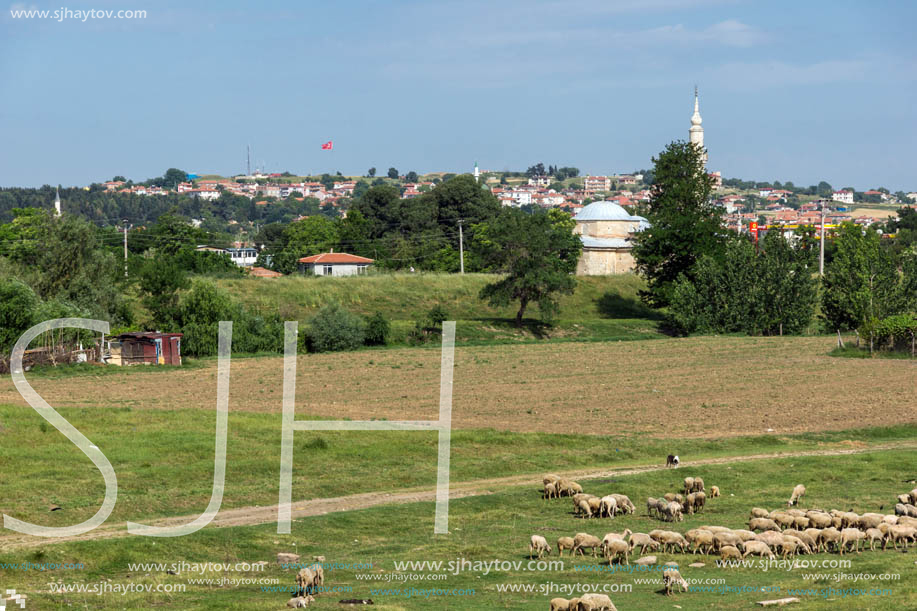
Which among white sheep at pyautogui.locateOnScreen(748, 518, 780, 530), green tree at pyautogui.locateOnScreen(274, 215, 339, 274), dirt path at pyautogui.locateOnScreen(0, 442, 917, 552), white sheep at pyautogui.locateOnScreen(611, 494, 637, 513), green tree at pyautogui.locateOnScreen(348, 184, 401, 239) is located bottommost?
dirt path at pyautogui.locateOnScreen(0, 442, 917, 552)

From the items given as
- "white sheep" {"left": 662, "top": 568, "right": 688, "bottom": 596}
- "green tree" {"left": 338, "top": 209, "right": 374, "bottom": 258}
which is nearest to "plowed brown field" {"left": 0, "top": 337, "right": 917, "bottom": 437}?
"white sheep" {"left": 662, "top": 568, "right": 688, "bottom": 596}

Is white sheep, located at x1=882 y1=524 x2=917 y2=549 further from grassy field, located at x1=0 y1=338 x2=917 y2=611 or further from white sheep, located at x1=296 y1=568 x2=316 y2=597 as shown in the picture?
white sheep, located at x1=296 y1=568 x2=316 y2=597

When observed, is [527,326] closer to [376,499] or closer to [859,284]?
[859,284]

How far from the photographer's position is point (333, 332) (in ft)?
234

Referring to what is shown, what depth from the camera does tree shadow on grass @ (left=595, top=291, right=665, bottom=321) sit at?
97250 mm

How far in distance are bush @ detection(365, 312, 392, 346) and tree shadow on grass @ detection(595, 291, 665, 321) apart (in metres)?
29.0

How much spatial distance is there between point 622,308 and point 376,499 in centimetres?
7328

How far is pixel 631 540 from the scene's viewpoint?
21422 millimetres

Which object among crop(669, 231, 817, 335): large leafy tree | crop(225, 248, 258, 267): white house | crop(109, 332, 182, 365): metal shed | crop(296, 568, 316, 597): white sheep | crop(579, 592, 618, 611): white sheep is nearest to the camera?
crop(579, 592, 618, 611): white sheep

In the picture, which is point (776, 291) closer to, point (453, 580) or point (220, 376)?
point (220, 376)

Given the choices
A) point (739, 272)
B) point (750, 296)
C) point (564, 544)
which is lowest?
point (564, 544)

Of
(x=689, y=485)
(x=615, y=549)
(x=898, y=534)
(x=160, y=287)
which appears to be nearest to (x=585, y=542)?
(x=615, y=549)

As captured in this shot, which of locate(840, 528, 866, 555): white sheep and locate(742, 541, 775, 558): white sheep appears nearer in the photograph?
locate(742, 541, 775, 558): white sheep

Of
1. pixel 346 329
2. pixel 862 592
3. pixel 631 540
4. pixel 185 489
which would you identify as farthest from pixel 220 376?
pixel 862 592
